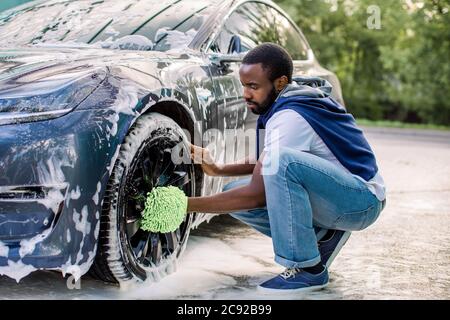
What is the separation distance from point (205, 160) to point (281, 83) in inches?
23.1

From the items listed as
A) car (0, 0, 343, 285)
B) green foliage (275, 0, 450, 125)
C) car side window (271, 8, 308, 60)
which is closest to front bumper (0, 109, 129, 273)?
car (0, 0, 343, 285)

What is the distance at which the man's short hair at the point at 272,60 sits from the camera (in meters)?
3.52

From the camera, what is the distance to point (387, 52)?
19.3 m

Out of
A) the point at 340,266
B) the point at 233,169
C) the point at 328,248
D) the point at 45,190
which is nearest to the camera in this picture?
the point at 45,190

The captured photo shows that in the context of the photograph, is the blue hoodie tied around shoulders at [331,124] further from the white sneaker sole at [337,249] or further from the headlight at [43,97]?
the headlight at [43,97]

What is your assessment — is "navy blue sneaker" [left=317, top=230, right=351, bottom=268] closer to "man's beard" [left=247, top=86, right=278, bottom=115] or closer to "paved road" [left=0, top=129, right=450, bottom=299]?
"paved road" [left=0, top=129, right=450, bottom=299]

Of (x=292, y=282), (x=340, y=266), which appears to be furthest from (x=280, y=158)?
(x=340, y=266)

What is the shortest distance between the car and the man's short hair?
41 centimetres

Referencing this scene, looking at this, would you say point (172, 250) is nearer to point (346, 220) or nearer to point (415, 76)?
point (346, 220)

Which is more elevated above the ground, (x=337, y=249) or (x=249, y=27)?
(x=249, y=27)

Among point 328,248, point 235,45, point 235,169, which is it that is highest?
point 235,45

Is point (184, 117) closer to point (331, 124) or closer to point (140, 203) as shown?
point (140, 203)

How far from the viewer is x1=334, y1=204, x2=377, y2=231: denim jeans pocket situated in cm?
352

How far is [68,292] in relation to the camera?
3441mm
